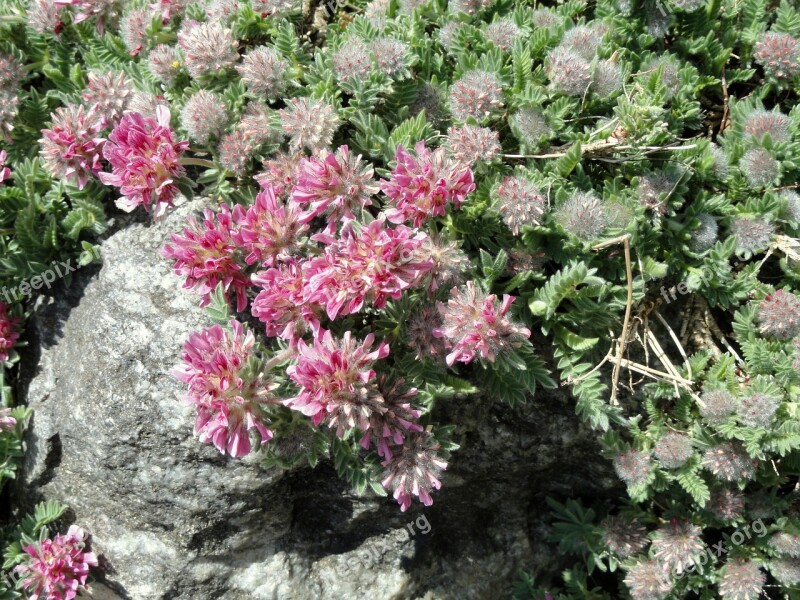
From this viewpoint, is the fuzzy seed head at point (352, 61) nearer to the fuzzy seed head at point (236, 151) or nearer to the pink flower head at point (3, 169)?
the fuzzy seed head at point (236, 151)

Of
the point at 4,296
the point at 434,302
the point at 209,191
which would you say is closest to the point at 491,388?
the point at 434,302

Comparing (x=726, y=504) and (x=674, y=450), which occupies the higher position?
(x=674, y=450)

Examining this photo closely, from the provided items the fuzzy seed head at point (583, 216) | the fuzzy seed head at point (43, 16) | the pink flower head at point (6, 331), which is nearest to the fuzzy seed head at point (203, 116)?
the fuzzy seed head at point (43, 16)

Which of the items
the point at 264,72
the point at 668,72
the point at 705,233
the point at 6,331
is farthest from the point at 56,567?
the point at 668,72

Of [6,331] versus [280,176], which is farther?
[6,331]

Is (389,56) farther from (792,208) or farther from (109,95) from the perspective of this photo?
(792,208)

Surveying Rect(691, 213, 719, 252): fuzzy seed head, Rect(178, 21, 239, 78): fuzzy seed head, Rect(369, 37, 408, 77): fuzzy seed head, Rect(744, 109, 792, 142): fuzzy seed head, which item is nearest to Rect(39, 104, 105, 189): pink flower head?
Rect(178, 21, 239, 78): fuzzy seed head

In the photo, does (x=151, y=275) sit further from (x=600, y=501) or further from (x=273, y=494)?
(x=600, y=501)
